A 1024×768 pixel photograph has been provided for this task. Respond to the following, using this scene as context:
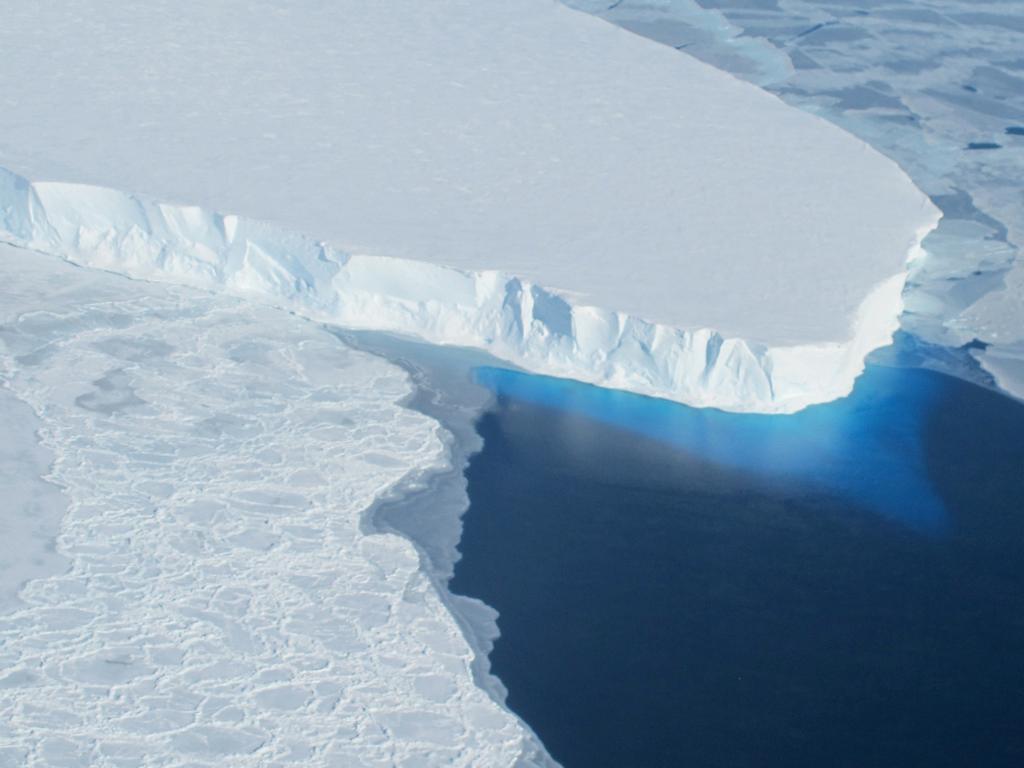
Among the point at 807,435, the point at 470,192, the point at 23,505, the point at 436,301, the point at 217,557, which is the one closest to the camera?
the point at 217,557

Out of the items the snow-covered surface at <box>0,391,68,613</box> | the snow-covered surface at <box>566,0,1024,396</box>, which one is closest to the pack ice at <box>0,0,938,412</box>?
the snow-covered surface at <box>566,0,1024,396</box>

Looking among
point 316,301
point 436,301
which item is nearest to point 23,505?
point 316,301

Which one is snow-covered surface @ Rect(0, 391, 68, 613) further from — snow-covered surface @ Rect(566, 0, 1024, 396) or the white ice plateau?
snow-covered surface @ Rect(566, 0, 1024, 396)

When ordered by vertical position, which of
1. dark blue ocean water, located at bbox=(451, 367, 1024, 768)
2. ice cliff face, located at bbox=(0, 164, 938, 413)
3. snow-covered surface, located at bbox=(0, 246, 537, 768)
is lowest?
dark blue ocean water, located at bbox=(451, 367, 1024, 768)

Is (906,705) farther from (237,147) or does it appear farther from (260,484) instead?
(237,147)

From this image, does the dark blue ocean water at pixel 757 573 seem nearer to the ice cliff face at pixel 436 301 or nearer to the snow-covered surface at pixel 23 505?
the ice cliff face at pixel 436 301

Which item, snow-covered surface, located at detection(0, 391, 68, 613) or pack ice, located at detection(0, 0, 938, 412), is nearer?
snow-covered surface, located at detection(0, 391, 68, 613)

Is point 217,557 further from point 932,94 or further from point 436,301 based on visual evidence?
point 932,94
